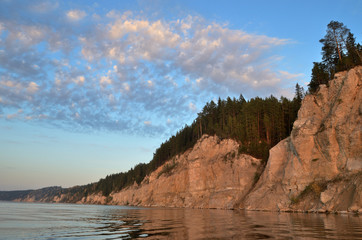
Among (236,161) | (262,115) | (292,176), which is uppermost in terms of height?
(262,115)

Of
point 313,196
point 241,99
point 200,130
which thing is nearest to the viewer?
point 313,196

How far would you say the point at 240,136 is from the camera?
69.3m

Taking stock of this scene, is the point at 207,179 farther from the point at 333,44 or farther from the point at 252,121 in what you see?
the point at 333,44

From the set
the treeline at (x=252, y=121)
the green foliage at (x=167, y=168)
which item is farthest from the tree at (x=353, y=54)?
the green foliage at (x=167, y=168)

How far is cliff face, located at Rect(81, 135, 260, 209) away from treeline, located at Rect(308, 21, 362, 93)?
22.2 metres

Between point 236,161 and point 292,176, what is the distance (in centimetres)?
2058

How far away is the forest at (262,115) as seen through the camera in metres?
49.1

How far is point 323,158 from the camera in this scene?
133 feet

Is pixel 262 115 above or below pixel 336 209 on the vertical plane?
above

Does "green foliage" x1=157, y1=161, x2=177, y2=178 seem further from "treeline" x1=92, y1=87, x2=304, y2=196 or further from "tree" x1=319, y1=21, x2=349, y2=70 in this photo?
"tree" x1=319, y1=21, x2=349, y2=70

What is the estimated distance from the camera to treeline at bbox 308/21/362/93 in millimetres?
45531

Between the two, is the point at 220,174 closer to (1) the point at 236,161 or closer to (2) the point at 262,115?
(1) the point at 236,161

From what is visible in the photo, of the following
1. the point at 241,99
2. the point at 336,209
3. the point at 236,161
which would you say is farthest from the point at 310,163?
the point at 241,99

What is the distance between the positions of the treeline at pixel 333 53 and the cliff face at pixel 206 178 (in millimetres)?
22224
